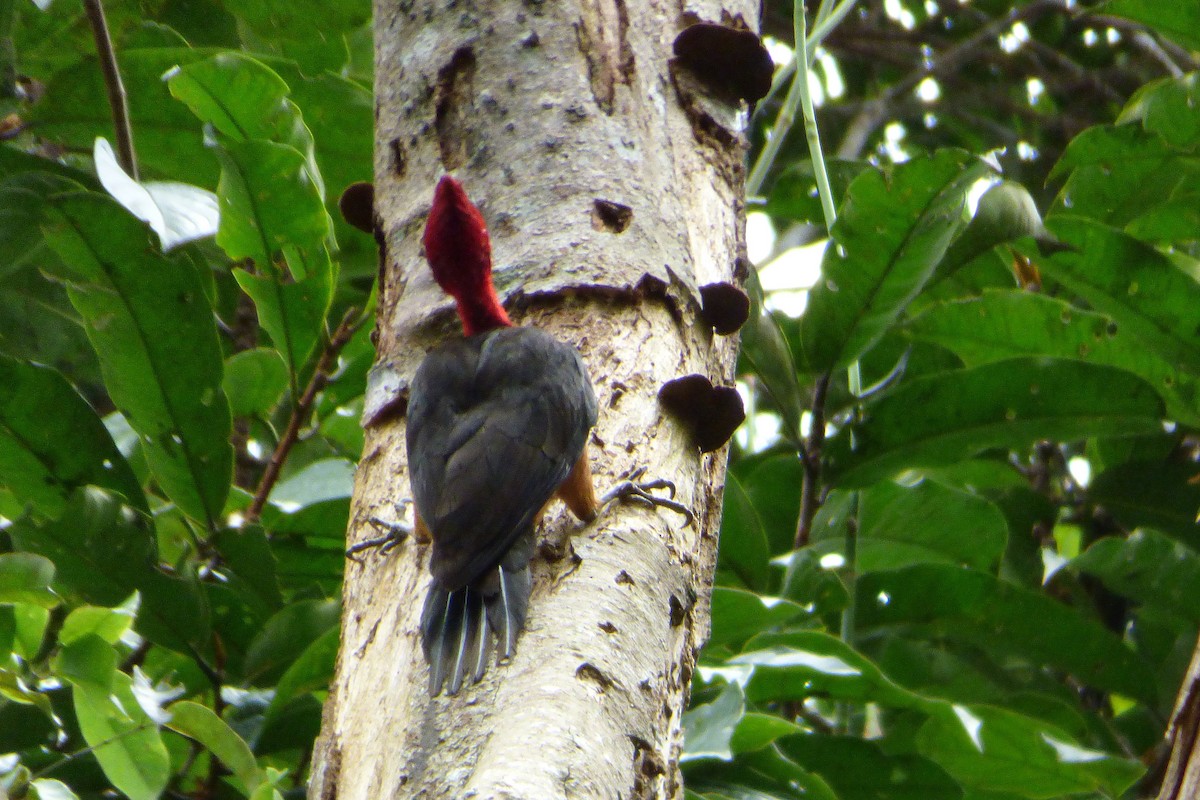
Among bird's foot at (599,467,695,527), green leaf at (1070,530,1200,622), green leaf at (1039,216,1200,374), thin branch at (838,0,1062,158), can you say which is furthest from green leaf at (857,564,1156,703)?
thin branch at (838,0,1062,158)

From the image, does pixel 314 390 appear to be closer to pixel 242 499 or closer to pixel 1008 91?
pixel 242 499

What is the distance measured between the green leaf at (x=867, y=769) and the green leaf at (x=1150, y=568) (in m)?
0.71

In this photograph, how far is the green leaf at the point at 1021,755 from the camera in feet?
7.73

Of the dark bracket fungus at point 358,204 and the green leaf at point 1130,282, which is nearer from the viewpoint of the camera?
the dark bracket fungus at point 358,204

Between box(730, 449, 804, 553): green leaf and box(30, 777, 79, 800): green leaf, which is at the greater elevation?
box(730, 449, 804, 553): green leaf

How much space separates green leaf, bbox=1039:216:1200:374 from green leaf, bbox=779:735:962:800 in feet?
3.61

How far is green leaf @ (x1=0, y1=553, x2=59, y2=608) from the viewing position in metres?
1.97

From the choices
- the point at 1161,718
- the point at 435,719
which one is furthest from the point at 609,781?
the point at 1161,718

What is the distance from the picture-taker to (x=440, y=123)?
237cm

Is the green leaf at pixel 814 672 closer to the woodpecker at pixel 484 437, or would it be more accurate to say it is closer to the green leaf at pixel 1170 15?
the woodpecker at pixel 484 437

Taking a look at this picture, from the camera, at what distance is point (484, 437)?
7.25ft

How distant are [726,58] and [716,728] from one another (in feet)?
4.10

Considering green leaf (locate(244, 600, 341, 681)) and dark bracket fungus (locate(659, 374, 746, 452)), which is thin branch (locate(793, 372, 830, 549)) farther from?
green leaf (locate(244, 600, 341, 681))

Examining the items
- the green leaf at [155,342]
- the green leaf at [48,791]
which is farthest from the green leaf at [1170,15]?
the green leaf at [48,791]
